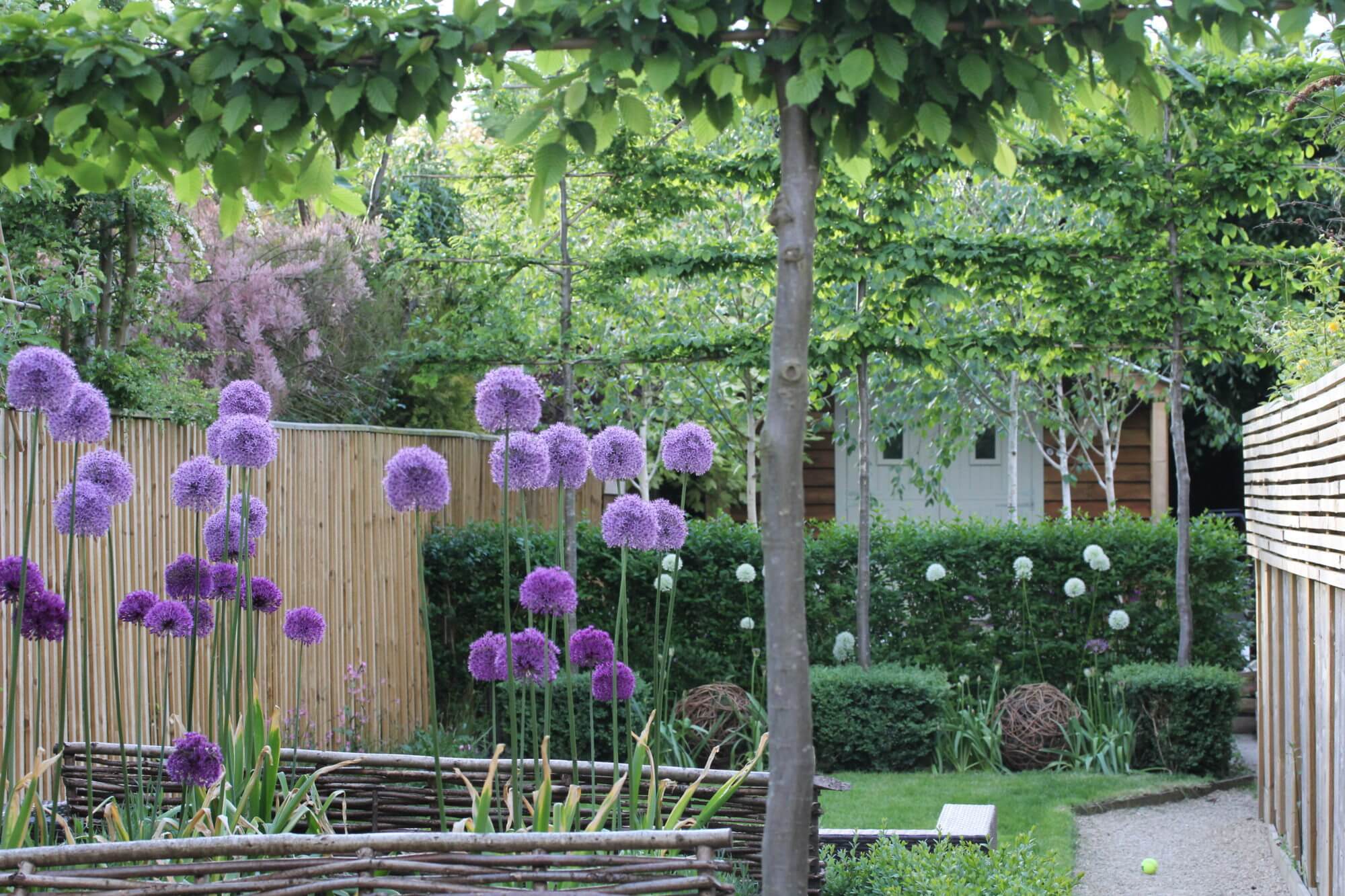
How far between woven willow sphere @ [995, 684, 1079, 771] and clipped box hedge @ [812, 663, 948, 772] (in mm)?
438

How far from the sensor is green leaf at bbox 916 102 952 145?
7.92 feet

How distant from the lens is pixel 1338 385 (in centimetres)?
380

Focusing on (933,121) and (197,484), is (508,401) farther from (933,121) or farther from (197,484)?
(933,121)

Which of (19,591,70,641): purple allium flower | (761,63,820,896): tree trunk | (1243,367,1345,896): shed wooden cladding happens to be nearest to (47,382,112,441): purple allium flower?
(19,591,70,641): purple allium flower

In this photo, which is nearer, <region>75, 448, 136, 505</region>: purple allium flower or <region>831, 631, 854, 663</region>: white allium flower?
<region>75, 448, 136, 505</region>: purple allium flower

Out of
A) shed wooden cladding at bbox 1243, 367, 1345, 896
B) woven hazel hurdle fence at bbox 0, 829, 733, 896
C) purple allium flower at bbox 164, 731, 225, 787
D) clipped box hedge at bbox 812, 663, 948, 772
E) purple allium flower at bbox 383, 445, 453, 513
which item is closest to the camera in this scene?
woven hazel hurdle fence at bbox 0, 829, 733, 896

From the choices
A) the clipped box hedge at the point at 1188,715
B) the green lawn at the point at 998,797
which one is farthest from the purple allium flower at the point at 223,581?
the clipped box hedge at the point at 1188,715

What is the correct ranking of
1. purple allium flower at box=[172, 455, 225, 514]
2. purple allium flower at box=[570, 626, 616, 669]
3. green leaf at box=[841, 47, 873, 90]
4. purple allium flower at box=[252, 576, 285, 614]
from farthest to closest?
purple allium flower at box=[252, 576, 285, 614], purple allium flower at box=[172, 455, 225, 514], purple allium flower at box=[570, 626, 616, 669], green leaf at box=[841, 47, 873, 90]

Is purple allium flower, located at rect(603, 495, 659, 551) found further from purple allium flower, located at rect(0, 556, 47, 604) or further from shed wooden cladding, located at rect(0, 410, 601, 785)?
purple allium flower, located at rect(0, 556, 47, 604)

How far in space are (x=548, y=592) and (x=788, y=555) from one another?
2.81 feet

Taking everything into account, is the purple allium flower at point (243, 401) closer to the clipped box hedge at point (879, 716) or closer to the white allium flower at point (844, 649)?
the clipped box hedge at point (879, 716)

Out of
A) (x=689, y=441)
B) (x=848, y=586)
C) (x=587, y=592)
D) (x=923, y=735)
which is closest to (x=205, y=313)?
(x=587, y=592)

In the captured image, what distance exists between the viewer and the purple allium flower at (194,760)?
9.96 ft

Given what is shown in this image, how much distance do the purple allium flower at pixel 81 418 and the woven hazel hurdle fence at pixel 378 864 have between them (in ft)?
3.57
